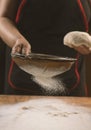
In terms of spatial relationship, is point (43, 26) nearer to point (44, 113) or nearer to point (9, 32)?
point (9, 32)

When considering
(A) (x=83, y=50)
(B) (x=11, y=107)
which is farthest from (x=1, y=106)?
(A) (x=83, y=50)

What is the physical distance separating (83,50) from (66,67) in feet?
0.42

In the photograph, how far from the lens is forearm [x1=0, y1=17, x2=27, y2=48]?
1.11 m

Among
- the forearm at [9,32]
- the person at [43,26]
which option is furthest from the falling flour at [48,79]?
the forearm at [9,32]

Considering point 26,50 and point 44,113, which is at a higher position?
point 26,50

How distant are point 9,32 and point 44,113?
0.32 meters

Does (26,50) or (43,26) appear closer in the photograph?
(26,50)

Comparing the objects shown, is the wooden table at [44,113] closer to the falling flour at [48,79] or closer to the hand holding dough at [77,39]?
the falling flour at [48,79]

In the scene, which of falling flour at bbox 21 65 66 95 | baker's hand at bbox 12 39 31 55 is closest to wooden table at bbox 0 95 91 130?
falling flour at bbox 21 65 66 95

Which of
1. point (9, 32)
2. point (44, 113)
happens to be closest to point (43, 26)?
point (9, 32)

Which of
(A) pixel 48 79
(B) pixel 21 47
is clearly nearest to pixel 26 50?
(B) pixel 21 47

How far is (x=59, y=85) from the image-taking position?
1212mm

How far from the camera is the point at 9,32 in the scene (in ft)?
3.70

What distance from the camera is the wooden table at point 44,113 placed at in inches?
35.2
